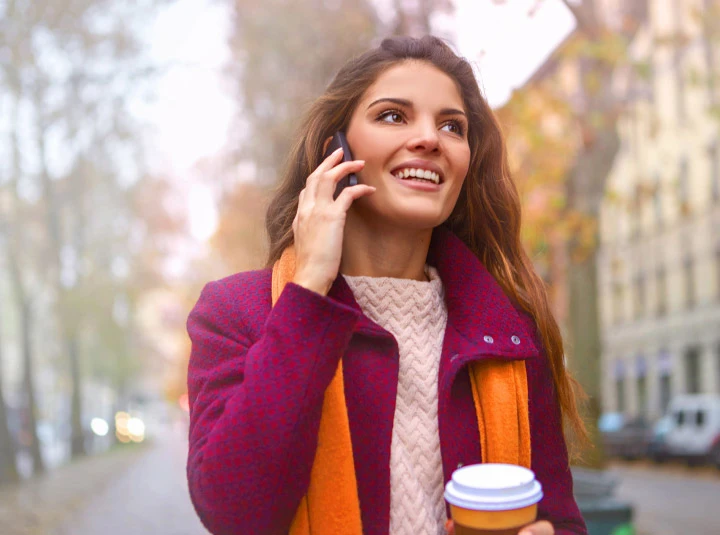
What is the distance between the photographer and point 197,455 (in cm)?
188

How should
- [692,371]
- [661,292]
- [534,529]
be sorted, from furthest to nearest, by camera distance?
[661,292] < [692,371] < [534,529]

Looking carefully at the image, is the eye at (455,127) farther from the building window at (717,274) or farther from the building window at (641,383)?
the building window at (641,383)

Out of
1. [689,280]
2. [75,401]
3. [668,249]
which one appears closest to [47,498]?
[75,401]

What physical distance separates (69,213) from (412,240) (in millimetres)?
21176

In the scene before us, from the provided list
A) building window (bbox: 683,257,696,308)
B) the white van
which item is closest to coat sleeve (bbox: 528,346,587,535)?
the white van

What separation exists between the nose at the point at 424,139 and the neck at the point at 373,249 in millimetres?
230

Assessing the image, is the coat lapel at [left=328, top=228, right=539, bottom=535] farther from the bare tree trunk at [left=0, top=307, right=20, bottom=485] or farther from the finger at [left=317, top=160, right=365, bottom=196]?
the bare tree trunk at [left=0, top=307, right=20, bottom=485]

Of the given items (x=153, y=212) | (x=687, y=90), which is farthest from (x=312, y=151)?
(x=687, y=90)

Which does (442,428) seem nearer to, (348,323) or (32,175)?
(348,323)

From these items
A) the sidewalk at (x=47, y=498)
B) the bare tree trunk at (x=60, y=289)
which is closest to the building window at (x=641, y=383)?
the bare tree trunk at (x=60, y=289)

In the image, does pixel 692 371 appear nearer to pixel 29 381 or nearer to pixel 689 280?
pixel 689 280

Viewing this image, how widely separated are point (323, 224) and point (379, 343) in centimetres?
32

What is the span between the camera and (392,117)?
2.20 metres

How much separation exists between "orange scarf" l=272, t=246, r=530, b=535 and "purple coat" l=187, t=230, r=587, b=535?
37 millimetres
